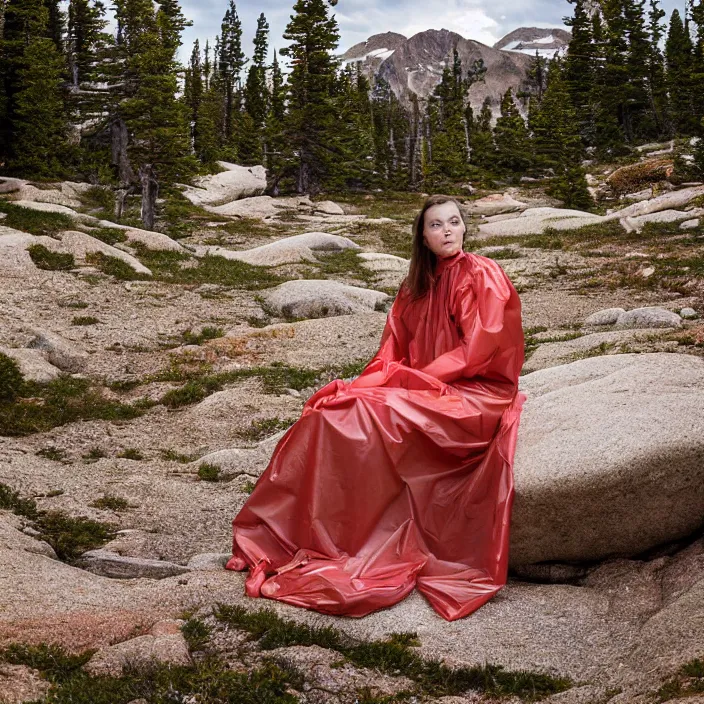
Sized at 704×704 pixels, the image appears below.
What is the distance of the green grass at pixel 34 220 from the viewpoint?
21.6 m

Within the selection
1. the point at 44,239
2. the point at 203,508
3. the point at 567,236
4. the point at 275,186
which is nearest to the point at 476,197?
the point at 275,186

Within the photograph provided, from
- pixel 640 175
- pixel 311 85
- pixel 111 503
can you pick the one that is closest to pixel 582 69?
pixel 640 175

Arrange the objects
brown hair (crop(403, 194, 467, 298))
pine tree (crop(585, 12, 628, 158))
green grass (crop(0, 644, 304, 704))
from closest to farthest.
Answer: green grass (crop(0, 644, 304, 704)) → brown hair (crop(403, 194, 467, 298)) → pine tree (crop(585, 12, 628, 158))

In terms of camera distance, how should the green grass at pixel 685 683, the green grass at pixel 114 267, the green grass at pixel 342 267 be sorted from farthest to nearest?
the green grass at pixel 342 267 < the green grass at pixel 114 267 < the green grass at pixel 685 683

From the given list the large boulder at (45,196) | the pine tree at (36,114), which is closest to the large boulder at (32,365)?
the large boulder at (45,196)

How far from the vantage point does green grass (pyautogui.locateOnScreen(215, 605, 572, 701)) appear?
3.98 metres

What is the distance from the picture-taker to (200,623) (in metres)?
4.52

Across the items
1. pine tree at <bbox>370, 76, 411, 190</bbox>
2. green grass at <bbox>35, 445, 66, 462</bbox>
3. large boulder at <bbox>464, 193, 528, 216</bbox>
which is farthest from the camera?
pine tree at <bbox>370, 76, 411, 190</bbox>

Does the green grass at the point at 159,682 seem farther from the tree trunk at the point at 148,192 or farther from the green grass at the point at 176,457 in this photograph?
the tree trunk at the point at 148,192

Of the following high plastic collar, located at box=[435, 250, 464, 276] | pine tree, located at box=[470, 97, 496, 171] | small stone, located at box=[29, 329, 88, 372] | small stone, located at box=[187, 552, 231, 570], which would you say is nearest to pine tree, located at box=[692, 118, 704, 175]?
pine tree, located at box=[470, 97, 496, 171]

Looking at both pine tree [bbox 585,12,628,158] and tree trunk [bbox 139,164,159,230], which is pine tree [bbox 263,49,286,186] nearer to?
tree trunk [bbox 139,164,159,230]

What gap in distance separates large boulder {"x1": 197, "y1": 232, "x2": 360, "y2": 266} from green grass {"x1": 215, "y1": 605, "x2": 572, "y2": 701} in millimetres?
19938

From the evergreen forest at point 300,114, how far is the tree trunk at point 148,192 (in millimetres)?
78

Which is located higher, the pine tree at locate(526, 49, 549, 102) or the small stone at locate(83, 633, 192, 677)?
the pine tree at locate(526, 49, 549, 102)
